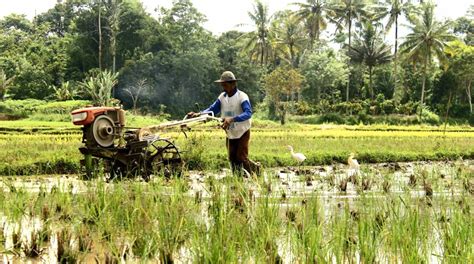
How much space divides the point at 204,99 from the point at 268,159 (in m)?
27.8

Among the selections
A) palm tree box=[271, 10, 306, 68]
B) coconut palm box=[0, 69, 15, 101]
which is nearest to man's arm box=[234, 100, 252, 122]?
coconut palm box=[0, 69, 15, 101]

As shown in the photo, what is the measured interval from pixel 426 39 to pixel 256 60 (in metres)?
13.4

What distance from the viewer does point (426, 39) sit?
3700cm

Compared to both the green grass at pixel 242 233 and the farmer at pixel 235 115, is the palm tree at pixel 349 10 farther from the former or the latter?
the green grass at pixel 242 233

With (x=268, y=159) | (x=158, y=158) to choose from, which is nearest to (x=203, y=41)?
(x=268, y=159)

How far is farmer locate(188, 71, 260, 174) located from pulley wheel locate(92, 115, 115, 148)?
1.05m

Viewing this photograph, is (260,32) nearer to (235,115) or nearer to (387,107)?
(387,107)

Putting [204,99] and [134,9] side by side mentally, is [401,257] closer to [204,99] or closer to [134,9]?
[204,99]

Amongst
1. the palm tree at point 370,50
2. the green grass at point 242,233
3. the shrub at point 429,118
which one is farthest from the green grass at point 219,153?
the palm tree at point 370,50

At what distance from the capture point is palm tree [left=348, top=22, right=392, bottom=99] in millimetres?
40125

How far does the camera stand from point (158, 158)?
7617 millimetres

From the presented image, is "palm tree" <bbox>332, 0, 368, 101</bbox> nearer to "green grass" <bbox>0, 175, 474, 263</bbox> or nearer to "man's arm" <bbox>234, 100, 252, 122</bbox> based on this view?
"man's arm" <bbox>234, 100, 252, 122</bbox>

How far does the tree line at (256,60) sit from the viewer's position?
121 feet

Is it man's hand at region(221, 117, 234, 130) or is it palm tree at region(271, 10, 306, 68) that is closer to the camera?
man's hand at region(221, 117, 234, 130)
